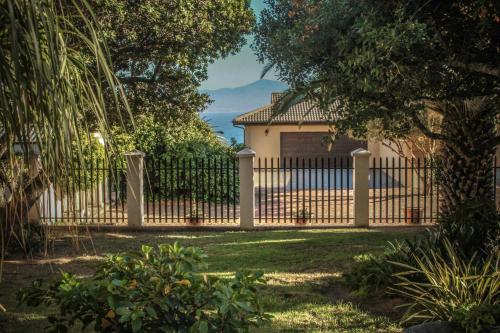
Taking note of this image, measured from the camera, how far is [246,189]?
14180 mm

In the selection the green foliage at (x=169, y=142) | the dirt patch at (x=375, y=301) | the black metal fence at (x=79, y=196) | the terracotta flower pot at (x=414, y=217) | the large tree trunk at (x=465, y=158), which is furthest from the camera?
the green foliage at (x=169, y=142)

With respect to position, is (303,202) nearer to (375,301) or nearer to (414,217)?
(414,217)

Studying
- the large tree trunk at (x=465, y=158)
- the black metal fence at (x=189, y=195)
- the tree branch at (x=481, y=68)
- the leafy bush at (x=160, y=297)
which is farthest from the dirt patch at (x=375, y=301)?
the black metal fence at (x=189, y=195)

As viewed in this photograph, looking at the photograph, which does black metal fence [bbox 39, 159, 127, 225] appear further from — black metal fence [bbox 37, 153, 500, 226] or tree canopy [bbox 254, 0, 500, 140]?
tree canopy [bbox 254, 0, 500, 140]

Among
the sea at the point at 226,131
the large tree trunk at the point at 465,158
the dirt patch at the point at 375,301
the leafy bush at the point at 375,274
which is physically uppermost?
the sea at the point at 226,131

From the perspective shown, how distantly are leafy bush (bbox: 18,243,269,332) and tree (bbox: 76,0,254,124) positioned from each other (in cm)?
715

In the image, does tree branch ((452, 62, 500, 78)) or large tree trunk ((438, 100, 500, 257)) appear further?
large tree trunk ((438, 100, 500, 257))

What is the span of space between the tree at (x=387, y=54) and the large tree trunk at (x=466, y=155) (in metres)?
0.64

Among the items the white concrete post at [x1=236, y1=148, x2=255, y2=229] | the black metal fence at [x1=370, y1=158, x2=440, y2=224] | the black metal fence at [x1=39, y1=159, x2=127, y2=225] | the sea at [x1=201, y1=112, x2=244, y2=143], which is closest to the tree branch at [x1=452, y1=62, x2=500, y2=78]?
the black metal fence at [x1=39, y1=159, x2=127, y2=225]

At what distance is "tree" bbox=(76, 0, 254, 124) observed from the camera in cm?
1074

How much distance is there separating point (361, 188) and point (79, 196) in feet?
35.5

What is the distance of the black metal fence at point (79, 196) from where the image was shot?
2.58m

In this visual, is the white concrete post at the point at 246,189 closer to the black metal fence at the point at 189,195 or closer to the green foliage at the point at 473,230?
the black metal fence at the point at 189,195

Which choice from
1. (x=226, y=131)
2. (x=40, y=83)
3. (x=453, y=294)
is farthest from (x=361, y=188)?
(x=226, y=131)
